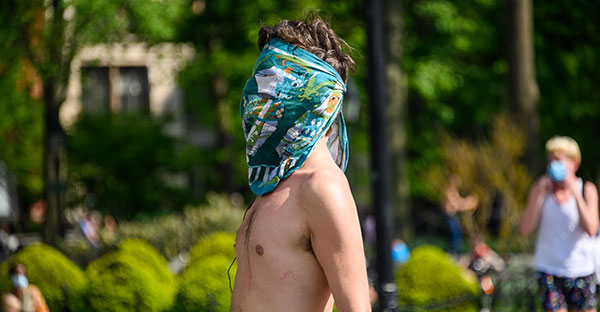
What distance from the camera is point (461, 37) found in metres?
22.2

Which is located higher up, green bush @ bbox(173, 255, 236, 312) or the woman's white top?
the woman's white top

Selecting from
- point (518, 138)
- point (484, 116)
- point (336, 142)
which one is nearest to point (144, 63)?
point (484, 116)

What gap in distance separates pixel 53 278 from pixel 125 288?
1197 mm

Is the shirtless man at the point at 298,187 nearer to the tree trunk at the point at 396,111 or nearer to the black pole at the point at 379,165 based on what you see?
the black pole at the point at 379,165

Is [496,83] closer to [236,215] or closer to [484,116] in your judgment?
[484,116]

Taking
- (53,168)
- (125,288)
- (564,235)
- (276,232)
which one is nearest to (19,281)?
(125,288)

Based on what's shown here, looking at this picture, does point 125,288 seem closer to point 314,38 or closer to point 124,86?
point 314,38

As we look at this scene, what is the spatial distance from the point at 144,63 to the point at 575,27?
2467 centimetres

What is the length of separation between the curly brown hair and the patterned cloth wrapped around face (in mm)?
23

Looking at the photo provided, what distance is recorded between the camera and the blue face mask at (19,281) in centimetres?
903

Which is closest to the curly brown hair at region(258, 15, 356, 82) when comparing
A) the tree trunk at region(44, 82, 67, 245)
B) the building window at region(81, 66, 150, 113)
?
the tree trunk at region(44, 82, 67, 245)

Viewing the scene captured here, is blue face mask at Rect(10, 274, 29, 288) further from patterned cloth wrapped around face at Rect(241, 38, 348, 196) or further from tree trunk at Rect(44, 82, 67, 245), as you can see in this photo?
tree trunk at Rect(44, 82, 67, 245)

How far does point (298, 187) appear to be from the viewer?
92.7 inches

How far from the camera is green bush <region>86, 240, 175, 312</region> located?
8680 mm
